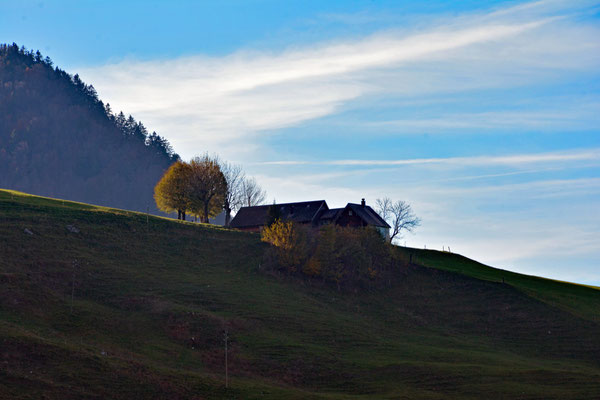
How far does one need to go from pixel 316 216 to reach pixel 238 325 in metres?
62.9

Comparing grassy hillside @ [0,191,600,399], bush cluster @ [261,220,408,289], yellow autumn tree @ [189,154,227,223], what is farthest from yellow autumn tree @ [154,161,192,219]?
bush cluster @ [261,220,408,289]

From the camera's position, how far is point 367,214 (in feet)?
426

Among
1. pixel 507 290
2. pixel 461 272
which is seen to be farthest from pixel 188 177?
pixel 507 290

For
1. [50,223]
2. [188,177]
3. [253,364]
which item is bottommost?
[253,364]

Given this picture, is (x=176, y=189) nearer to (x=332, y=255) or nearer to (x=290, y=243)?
(x=290, y=243)

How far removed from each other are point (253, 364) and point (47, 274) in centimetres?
2610

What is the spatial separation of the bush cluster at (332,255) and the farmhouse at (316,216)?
22288mm

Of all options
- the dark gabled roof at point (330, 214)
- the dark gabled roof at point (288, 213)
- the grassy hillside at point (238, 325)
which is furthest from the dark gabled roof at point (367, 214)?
the grassy hillside at point (238, 325)

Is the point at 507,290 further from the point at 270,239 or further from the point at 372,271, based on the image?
the point at 270,239

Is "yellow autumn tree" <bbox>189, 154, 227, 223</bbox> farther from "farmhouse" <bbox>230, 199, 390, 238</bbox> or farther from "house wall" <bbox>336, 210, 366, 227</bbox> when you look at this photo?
"house wall" <bbox>336, 210, 366, 227</bbox>

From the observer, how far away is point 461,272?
338 feet

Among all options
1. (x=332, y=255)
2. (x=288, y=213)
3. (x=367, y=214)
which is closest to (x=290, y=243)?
(x=332, y=255)

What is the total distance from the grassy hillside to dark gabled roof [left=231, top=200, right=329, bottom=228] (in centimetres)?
2445

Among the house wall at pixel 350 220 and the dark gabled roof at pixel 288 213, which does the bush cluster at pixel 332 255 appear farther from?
the dark gabled roof at pixel 288 213
